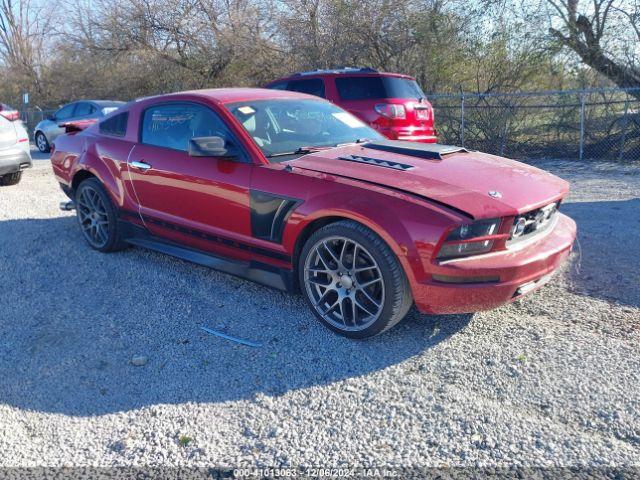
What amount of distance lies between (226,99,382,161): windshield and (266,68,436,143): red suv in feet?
14.4

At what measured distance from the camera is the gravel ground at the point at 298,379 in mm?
2783

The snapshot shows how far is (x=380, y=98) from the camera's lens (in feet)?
31.8

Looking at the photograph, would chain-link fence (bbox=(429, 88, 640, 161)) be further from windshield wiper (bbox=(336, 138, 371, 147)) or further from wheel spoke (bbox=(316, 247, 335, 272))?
wheel spoke (bbox=(316, 247, 335, 272))

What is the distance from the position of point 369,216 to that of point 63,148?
13.6ft

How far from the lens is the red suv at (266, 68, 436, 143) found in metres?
9.55

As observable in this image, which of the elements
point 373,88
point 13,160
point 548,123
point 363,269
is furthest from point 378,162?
point 548,123

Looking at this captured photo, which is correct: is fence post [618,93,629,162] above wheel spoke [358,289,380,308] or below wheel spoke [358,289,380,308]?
Answer: above

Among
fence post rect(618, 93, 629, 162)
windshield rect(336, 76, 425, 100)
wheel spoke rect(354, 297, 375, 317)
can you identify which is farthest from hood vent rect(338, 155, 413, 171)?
fence post rect(618, 93, 629, 162)

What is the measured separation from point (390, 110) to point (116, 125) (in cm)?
517

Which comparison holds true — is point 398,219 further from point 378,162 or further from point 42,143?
point 42,143

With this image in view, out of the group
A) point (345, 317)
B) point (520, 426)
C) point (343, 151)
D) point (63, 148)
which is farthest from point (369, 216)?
point (63, 148)

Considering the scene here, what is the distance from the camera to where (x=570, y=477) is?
2.52 metres

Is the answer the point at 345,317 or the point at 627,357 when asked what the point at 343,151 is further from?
the point at 627,357

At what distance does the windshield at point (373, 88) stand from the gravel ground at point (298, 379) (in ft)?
18.6
